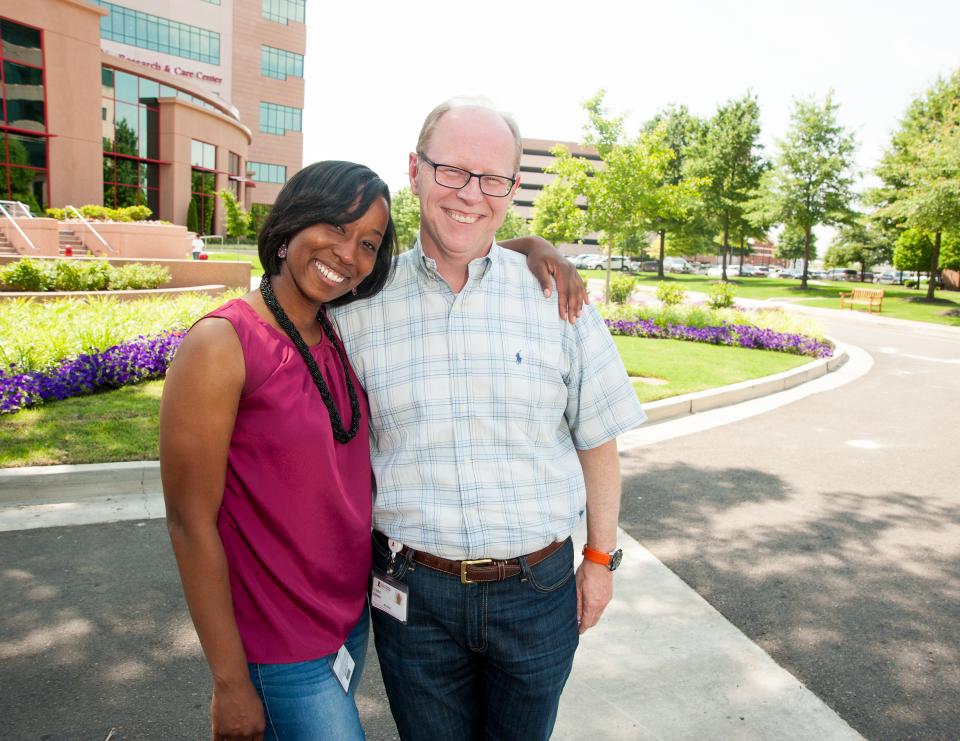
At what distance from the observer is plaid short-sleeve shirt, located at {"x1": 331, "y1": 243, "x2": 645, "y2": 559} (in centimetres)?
195

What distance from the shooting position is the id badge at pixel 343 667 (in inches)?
72.2

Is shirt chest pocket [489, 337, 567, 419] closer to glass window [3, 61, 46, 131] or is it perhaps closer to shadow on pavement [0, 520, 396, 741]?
shadow on pavement [0, 520, 396, 741]

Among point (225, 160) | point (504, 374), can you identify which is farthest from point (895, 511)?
point (225, 160)

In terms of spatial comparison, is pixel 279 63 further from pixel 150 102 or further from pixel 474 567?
pixel 474 567

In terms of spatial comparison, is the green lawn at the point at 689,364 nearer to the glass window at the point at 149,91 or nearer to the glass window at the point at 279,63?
the glass window at the point at 149,91

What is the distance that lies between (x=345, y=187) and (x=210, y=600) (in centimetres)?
104

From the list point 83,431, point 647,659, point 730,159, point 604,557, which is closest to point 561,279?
point 604,557

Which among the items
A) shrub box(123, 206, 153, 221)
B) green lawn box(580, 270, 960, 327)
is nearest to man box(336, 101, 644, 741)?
green lawn box(580, 270, 960, 327)

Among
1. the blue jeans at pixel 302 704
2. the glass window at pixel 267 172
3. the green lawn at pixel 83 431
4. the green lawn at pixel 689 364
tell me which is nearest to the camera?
the blue jeans at pixel 302 704

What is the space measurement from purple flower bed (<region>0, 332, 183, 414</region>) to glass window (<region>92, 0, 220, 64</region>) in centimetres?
5082

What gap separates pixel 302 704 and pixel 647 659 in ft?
7.57

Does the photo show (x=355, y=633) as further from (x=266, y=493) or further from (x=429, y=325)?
(x=429, y=325)

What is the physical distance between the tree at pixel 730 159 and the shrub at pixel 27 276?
41539 mm

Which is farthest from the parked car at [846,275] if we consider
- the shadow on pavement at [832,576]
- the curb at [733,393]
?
the shadow on pavement at [832,576]
